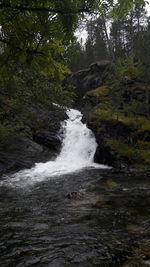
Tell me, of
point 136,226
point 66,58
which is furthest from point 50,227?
point 66,58

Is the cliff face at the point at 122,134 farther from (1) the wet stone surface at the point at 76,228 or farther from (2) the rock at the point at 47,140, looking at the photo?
(1) the wet stone surface at the point at 76,228

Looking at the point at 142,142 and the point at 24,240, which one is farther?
the point at 142,142

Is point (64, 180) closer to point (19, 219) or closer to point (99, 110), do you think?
point (19, 219)

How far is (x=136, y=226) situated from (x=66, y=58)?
4.69m

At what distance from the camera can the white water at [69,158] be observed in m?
16.3

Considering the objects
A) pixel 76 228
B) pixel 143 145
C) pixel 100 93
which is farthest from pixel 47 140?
pixel 76 228

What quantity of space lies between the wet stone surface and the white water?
4.90 m

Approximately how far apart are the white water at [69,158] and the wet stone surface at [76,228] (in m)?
4.90

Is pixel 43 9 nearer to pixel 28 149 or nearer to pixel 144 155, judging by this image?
pixel 144 155

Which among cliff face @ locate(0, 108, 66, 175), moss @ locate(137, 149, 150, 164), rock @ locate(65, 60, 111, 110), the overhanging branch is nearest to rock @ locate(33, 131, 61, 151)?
cliff face @ locate(0, 108, 66, 175)

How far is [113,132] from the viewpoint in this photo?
22.5 meters

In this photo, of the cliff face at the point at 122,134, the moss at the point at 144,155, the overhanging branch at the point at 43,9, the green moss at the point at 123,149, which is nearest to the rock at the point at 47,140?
the cliff face at the point at 122,134

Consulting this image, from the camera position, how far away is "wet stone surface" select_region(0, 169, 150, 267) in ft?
15.5

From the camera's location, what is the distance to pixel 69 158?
74.3ft
